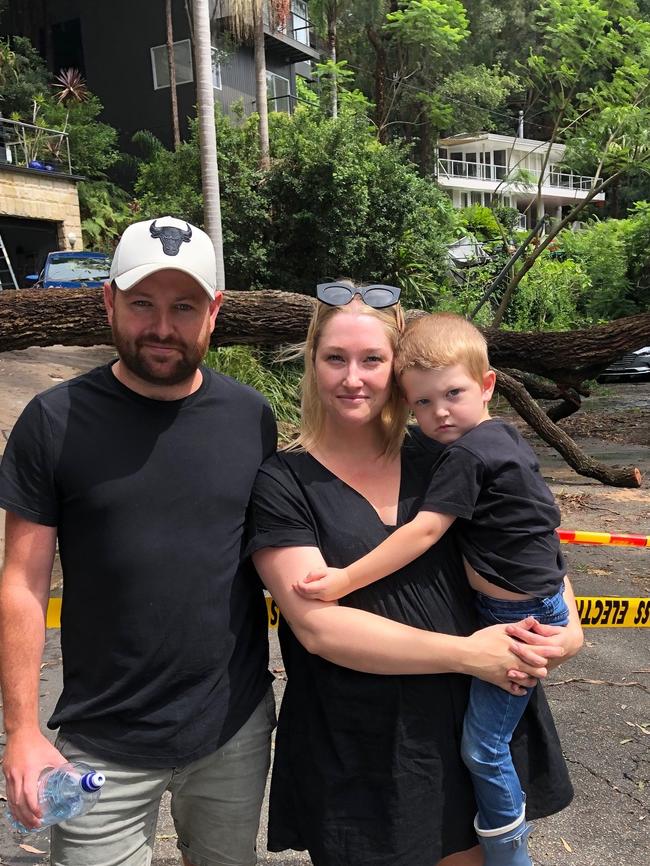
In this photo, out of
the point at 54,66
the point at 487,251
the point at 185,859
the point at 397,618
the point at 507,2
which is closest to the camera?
the point at 397,618

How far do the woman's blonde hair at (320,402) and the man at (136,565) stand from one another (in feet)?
0.54

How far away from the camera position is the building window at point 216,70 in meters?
24.2

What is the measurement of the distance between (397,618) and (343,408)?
19.9 inches

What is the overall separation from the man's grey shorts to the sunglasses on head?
1.08m

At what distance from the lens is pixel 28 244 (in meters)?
23.5

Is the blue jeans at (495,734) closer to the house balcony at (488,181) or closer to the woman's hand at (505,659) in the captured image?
the woman's hand at (505,659)

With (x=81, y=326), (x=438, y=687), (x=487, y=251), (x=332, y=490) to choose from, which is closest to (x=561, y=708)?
(x=438, y=687)

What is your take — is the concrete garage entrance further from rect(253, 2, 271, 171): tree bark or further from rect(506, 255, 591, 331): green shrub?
rect(506, 255, 591, 331): green shrub

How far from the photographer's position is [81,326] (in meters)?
6.02

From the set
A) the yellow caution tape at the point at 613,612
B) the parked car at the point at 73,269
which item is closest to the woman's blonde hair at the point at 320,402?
the yellow caution tape at the point at 613,612

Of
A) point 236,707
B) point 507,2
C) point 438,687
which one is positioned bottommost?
point 236,707

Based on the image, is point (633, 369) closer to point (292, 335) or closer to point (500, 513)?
point (292, 335)

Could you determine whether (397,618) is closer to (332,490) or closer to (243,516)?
(332,490)

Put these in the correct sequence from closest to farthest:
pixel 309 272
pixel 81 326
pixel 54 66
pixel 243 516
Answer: pixel 243 516 < pixel 81 326 < pixel 309 272 < pixel 54 66
